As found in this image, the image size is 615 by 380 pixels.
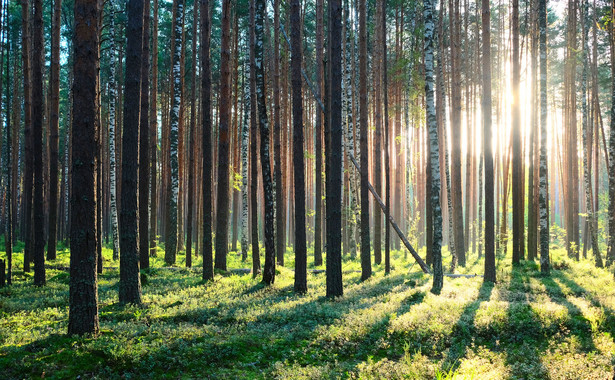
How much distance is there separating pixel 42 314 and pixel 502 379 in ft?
29.3

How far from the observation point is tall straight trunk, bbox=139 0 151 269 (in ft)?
45.2

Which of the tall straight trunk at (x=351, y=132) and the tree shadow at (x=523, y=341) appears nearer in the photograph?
the tree shadow at (x=523, y=341)

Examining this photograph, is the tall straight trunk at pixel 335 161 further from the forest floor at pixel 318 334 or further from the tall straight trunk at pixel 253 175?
the tall straight trunk at pixel 253 175

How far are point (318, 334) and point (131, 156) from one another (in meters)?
5.71

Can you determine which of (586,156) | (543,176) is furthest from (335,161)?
(586,156)

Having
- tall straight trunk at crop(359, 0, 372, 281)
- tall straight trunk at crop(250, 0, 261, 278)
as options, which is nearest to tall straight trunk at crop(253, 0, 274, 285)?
tall straight trunk at crop(250, 0, 261, 278)

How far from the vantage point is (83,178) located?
22.7ft

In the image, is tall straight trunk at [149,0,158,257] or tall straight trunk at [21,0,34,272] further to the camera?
tall straight trunk at [149,0,158,257]

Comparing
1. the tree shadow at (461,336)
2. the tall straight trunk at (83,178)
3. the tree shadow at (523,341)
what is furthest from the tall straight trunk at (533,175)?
the tall straight trunk at (83,178)

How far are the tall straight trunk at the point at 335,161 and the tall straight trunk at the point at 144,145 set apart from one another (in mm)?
6262

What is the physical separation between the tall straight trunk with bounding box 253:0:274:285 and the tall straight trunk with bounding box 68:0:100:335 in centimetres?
623

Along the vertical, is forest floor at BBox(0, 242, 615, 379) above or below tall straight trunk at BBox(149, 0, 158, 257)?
below

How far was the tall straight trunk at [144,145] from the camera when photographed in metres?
13.8

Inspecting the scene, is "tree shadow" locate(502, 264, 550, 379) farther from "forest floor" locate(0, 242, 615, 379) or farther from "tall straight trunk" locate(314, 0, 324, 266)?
"tall straight trunk" locate(314, 0, 324, 266)
